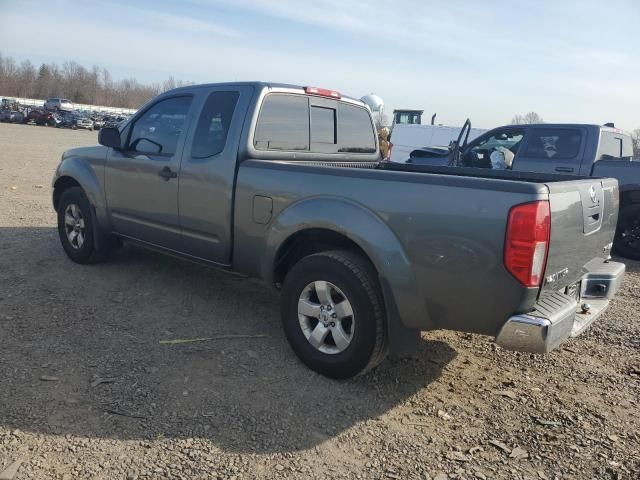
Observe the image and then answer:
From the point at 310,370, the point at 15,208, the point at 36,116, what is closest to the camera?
the point at 310,370

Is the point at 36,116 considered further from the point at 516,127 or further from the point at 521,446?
the point at 521,446

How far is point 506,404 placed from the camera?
342 cm

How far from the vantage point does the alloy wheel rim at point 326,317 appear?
3.45 m

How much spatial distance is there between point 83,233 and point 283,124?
8.56 feet

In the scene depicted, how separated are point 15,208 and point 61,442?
6.81 meters

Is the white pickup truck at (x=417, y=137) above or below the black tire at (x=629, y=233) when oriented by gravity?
above

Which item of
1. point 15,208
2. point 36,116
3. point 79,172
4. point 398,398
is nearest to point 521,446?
point 398,398

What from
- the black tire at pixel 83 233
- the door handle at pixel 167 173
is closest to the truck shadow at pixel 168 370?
the black tire at pixel 83 233

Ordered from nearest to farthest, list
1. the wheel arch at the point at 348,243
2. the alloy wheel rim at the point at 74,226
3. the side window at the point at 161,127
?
1. the wheel arch at the point at 348,243
2. the side window at the point at 161,127
3. the alloy wheel rim at the point at 74,226

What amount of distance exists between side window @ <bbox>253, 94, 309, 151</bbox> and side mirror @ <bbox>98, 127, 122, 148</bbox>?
1.68 meters

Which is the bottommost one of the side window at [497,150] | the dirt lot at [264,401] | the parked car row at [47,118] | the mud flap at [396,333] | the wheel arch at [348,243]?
the dirt lot at [264,401]

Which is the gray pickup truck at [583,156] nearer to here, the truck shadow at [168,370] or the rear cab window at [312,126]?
the rear cab window at [312,126]

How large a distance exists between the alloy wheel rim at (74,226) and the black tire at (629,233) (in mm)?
6976

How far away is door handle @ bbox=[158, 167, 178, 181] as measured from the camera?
14.7 feet
